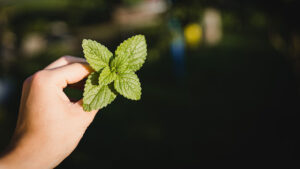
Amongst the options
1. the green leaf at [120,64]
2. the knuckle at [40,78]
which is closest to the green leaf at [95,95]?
the green leaf at [120,64]

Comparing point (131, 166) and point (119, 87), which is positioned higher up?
point (119, 87)

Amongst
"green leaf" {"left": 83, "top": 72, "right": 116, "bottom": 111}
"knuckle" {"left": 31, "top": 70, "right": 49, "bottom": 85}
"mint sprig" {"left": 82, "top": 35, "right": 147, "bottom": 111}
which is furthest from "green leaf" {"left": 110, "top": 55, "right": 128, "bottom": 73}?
"knuckle" {"left": 31, "top": 70, "right": 49, "bottom": 85}

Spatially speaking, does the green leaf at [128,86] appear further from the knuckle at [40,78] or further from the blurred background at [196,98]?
the blurred background at [196,98]

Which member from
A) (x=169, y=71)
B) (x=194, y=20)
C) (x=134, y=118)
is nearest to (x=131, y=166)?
(x=134, y=118)

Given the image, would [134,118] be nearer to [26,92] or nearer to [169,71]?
[169,71]

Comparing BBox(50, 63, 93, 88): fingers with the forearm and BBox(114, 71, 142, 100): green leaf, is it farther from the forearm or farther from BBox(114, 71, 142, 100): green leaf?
the forearm

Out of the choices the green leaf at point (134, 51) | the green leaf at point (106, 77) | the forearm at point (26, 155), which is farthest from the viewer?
the green leaf at point (134, 51)
